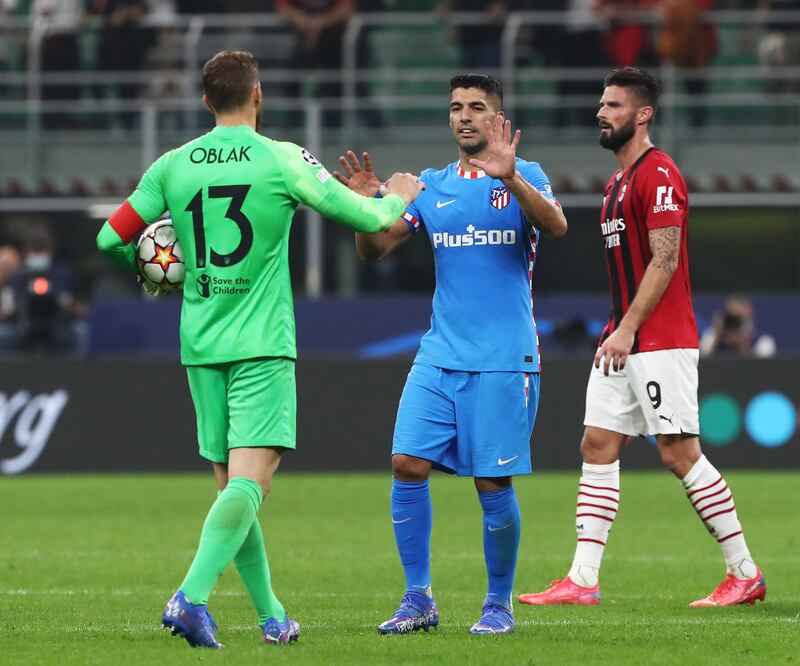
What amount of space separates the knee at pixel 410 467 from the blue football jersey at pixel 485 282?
15.9 inches

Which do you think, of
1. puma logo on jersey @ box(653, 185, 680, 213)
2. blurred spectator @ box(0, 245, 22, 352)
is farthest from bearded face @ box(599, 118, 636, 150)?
blurred spectator @ box(0, 245, 22, 352)

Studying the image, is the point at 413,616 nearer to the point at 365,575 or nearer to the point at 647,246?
the point at 647,246

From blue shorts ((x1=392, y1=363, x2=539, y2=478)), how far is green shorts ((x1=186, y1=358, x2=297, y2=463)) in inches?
29.3

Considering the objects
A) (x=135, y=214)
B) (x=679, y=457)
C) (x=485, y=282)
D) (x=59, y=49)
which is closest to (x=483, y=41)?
(x=59, y=49)

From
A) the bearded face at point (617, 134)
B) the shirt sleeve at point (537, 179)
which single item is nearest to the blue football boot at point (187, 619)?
the shirt sleeve at point (537, 179)

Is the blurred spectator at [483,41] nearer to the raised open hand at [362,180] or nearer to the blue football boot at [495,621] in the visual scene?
the raised open hand at [362,180]

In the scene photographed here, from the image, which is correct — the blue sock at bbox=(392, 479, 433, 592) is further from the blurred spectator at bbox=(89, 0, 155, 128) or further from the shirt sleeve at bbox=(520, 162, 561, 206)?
the blurred spectator at bbox=(89, 0, 155, 128)

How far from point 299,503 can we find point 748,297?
6574 mm

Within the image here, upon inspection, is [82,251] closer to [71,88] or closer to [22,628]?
[71,88]

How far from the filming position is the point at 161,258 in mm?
6375

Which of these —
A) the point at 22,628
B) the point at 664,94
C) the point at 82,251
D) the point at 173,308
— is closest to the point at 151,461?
the point at 173,308

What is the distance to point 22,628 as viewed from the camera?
6.90 metres

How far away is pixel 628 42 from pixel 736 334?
4.10 metres

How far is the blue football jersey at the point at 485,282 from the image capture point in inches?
273
